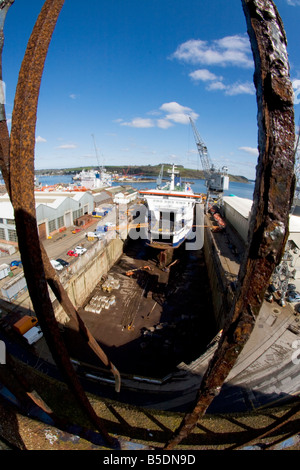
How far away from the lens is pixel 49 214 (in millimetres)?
22844

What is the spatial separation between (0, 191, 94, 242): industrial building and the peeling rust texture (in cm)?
2098

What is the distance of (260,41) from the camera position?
1.37 m

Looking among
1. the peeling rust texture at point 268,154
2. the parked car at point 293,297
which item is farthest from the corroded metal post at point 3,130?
the parked car at point 293,297

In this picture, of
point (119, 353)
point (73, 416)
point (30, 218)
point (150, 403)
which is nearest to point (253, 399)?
point (150, 403)

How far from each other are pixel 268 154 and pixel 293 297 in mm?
14123

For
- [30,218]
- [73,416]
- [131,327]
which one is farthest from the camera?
[131,327]

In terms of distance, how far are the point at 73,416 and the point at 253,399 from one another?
6.44 meters

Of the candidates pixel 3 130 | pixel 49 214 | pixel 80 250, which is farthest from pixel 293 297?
pixel 49 214

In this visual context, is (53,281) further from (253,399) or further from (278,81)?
(253,399)

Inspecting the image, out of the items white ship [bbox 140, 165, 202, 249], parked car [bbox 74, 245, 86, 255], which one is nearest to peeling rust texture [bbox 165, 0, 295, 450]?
parked car [bbox 74, 245, 86, 255]

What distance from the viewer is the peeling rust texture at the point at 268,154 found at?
1.30 meters

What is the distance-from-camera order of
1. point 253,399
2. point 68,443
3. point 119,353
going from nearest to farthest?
point 68,443 → point 253,399 → point 119,353

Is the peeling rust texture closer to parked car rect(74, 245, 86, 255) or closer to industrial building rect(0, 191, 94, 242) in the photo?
parked car rect(74, 245, 86, 255)

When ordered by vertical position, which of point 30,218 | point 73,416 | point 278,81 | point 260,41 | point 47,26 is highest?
point 47,26
